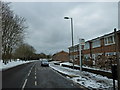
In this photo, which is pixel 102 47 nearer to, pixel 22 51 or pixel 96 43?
pixel 96 43

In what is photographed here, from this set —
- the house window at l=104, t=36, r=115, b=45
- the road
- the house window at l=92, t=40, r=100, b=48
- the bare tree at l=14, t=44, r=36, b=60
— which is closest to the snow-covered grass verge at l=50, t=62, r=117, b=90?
the road

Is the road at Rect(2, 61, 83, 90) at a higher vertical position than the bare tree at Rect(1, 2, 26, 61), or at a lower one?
lower

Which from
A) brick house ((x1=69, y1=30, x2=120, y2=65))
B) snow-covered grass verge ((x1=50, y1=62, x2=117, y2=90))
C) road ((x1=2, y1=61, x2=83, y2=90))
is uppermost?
brick house ((x1=69, y1=30, x2=120, y2=65))

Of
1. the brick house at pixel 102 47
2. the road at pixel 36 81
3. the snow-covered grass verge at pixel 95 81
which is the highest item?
the brick house at pixel 102 47

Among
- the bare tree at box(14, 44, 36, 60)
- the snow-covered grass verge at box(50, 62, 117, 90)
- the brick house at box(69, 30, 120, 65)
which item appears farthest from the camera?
the bare tree at box(14, 44, 36, 60)

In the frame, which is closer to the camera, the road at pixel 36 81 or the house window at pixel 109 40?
the road at pixel 36 81

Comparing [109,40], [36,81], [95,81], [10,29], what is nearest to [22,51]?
[10,29]

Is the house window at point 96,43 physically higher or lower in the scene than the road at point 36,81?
higher

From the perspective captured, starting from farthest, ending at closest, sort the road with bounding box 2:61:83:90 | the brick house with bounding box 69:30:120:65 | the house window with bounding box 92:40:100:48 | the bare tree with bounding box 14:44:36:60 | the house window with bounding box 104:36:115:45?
the bare tree with bounding box 14:44:36:60 → the house window with bounding box 92:40:100:48 → the house window with bounding box 104:36:115:45 → the brick house with bounding box 69:30:120:65 → the road with bounding box 2:61:83:90

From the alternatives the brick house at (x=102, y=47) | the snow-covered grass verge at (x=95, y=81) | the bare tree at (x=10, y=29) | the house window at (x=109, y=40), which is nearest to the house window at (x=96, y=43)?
the brick house at (x=102, y=47)

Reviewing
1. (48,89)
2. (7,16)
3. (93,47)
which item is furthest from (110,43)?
(48,89)

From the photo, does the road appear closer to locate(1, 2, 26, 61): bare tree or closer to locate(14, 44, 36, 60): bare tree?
locate(1, 2, 26, 61): bare tree

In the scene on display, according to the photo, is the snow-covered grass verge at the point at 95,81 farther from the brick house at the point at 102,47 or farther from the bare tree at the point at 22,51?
the bare tree at the point at 22,51

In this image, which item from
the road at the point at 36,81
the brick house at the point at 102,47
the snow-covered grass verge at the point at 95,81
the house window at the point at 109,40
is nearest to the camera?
the snow-covered grass verge at the point at 95,81
